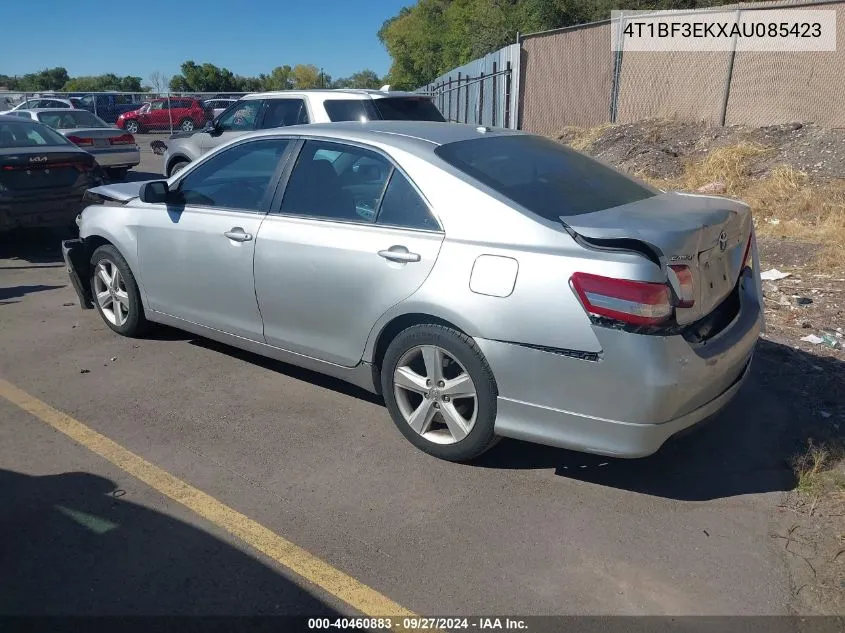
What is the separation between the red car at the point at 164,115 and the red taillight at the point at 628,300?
29.4m

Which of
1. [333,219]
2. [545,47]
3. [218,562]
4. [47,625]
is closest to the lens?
[47,625]

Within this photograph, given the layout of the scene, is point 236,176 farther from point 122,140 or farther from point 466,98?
point 466,98

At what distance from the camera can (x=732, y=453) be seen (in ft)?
13.1

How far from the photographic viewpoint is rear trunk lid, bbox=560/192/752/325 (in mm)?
3293

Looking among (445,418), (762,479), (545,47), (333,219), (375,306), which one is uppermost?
(545,47)

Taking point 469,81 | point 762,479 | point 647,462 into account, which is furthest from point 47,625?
point 469,81

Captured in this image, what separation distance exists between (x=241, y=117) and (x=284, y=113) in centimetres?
123

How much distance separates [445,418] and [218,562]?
4.29 ft

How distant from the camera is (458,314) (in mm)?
3545

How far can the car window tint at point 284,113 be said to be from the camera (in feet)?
31.3

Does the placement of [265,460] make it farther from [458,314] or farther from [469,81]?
[469,81]

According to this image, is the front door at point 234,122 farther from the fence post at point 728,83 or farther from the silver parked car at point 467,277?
the fence post at point 728,83

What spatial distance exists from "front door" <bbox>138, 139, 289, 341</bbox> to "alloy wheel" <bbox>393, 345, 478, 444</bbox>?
1158 mm

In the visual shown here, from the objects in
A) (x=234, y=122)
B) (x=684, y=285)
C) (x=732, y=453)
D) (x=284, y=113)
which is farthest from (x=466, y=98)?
(x=684, y=285)
